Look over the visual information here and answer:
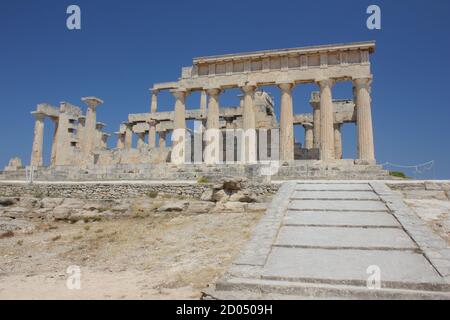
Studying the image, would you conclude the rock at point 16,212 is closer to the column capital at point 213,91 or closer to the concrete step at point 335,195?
the concrete step at point 335,195

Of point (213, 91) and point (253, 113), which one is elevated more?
point (213, 91)

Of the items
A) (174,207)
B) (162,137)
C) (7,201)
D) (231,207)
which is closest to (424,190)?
(231,207)

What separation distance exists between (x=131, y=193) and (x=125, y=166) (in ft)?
26.1

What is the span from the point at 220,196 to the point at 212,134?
13.5 meters

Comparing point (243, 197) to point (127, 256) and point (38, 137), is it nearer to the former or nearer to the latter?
point (127, 256)

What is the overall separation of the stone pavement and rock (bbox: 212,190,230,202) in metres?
3.28

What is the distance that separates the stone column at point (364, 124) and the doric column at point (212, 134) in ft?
32.8

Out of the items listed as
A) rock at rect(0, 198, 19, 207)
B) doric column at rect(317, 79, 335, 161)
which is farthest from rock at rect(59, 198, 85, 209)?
doric column at rect(317, 79, 335, 161)

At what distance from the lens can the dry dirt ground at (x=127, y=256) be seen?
6250 mm

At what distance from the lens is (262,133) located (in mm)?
32562

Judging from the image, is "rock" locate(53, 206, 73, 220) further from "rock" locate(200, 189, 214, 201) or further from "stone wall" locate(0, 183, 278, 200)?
"rock" locate(200, 189, 214, 201)

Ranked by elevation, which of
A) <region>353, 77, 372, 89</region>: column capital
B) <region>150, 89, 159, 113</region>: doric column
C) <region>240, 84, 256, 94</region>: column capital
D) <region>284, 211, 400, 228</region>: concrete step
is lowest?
<region>284, 211, 400, 228</region>: concrete step

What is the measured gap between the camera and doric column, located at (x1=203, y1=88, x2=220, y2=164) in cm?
2684

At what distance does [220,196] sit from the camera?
45.4 feet
